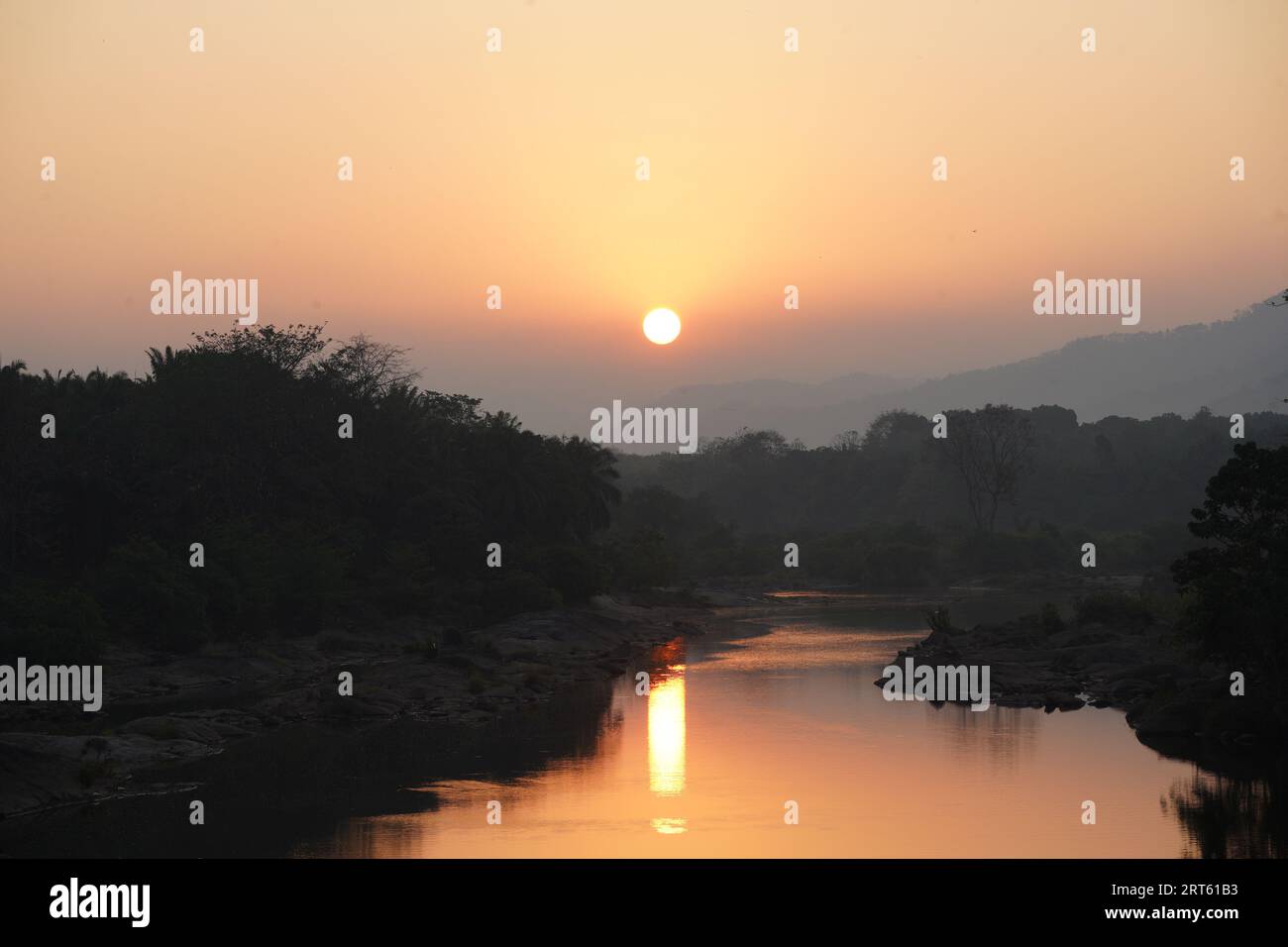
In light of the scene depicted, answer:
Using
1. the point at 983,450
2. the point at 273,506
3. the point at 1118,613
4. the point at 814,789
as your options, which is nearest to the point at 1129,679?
the point at 1118,613

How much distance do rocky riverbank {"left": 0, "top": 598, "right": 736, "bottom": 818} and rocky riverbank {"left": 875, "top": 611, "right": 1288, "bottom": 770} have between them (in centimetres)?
1611

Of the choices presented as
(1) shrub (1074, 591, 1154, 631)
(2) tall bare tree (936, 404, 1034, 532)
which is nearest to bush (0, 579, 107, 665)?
(1) shrub (1074, 591, 1154, 631)

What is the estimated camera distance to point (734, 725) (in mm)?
47688

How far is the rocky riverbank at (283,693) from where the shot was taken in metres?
35.9

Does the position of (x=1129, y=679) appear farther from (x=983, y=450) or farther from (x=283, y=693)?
(x=983, y=450)

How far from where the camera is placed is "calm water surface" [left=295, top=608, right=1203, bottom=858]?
3128 centimetres

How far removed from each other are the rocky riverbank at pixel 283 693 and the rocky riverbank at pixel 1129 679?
1611cm

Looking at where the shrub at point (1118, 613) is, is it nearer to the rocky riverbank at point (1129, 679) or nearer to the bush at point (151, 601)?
the rocky riverbank at point (1129, 679)

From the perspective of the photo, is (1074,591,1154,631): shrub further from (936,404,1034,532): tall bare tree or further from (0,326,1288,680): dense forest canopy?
(936,404,1034,532): tall bare tree

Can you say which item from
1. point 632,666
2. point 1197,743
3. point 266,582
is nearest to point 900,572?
point 632,666

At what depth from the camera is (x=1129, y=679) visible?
51938 mm

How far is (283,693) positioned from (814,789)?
2235 centimetres

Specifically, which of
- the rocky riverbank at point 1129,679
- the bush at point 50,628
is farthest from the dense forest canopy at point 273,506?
the rocky riverbank at point 1129,679
